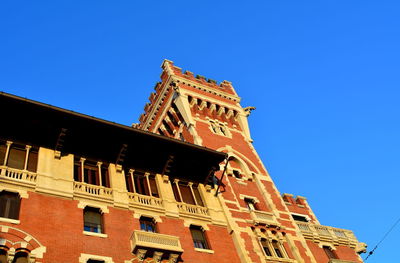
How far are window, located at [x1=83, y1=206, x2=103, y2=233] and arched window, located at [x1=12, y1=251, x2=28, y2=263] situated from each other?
11.2 ft

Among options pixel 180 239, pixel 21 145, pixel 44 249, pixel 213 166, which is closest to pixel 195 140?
pixel 213 166

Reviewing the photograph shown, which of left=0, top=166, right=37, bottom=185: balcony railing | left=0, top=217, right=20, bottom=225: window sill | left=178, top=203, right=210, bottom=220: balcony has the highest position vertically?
left=0, top=166, right=37, bottom=185: balcony railing

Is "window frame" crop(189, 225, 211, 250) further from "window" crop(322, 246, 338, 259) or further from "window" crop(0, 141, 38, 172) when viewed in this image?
"window" crop(322, 246, 338, 259)

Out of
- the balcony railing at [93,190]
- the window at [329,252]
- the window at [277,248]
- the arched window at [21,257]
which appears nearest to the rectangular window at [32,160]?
the balcony railing at [93,190]

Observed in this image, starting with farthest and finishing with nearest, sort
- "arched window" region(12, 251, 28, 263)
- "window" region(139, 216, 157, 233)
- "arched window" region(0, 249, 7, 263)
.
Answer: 1. "window" region(139, 216, 157, 233)
2. "arched window" region(12, 251, 28, 263)
3. "arched window" region(0, 249, 7, 263)

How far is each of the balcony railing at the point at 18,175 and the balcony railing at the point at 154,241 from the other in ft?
19.0

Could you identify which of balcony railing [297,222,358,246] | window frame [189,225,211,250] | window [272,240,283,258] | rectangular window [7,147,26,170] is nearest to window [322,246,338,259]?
balcony railing [297,222,358,246]

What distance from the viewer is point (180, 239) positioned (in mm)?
23688

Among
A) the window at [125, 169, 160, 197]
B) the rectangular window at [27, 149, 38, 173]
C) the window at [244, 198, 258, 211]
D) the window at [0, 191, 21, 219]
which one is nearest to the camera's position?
the window at [0, 191, 21, 219]

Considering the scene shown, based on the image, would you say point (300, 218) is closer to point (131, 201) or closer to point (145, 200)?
point (145, 200)

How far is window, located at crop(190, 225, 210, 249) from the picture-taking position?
24434mm

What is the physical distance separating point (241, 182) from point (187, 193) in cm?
567

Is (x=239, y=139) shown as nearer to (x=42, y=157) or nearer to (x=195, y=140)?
(x=195, y=140)

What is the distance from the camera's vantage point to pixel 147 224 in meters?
24.0
